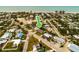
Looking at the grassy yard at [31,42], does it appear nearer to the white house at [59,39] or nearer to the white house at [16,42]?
the white house at [16,42]

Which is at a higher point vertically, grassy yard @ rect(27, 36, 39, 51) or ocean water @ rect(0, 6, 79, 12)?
ocean water @ rect(0, 6, 79, 12)

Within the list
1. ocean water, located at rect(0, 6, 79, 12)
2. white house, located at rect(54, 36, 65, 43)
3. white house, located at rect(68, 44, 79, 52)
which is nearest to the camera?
white house, located at rect(68, 44, 79, 52)

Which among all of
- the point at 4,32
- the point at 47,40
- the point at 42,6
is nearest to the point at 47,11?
the point at 42,6

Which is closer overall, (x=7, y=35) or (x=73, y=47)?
(x=73, y=47)

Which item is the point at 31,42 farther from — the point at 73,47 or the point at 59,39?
the point at 73,47

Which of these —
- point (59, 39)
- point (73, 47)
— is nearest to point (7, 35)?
point (59, 39)

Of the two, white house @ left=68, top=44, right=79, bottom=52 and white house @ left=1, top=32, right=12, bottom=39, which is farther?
white house @ left=1, top=32, right=12, bottom=39

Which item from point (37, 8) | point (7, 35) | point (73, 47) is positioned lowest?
point (73, 47)

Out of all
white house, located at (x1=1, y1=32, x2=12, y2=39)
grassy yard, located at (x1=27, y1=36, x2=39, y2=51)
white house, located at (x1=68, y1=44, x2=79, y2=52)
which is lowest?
white house, located at (x1=68, y1=44, x2=79, y2=52)

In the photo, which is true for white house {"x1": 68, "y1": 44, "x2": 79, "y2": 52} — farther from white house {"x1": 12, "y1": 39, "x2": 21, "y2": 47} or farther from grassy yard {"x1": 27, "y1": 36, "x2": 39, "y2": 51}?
white house {"x1": 12, "y1": 39, "x2": 21, "y2": 47}

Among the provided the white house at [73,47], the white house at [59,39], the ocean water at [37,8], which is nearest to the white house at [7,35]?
the ocean water at [37,8]

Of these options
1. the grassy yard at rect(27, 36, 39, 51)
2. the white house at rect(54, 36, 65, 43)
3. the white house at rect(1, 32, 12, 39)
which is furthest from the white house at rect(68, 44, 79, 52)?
the white house at rect(1, 32, 12, 39)
